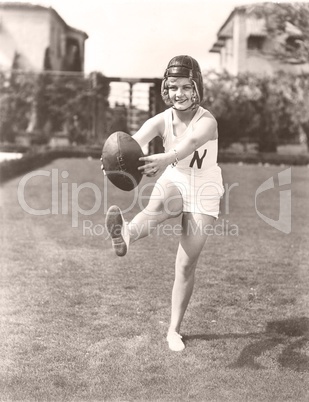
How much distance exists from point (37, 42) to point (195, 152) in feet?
70.1

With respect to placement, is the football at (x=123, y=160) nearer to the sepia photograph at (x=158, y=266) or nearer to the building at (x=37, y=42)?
the sepia photograph at (x=158, y=266)

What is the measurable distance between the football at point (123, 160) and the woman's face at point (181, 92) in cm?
40

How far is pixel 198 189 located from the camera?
3994mm

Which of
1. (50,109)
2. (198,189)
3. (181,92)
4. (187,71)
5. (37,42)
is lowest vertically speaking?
(198,189)

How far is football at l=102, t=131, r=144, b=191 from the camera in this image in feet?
11.9

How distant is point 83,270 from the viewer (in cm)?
629

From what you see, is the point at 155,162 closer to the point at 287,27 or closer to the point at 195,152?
the point at 195,152

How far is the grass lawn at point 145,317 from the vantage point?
3506 mm

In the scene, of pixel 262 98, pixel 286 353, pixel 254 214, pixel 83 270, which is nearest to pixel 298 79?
pixel 262 98

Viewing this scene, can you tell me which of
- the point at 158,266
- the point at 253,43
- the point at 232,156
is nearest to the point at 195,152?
the point at 158,266

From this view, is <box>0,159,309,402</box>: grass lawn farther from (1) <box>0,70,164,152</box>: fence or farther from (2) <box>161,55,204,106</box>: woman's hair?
(1) <box>0,70,164,152</box>: fence

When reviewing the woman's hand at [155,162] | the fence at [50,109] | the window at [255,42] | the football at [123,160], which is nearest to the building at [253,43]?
the window at [255,42]

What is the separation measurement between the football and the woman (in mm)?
201

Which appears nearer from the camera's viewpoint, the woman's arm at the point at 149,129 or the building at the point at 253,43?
the woman's arm at the point at 149,129
